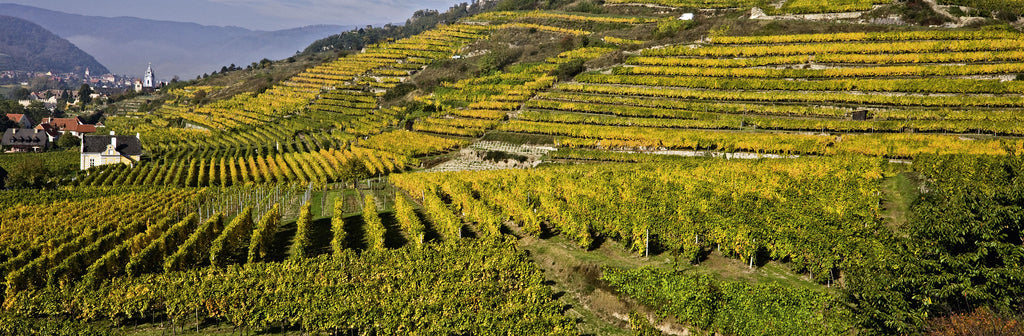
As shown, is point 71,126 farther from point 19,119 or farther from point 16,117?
point 16,117

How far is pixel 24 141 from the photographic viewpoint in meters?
111

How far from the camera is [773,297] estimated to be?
17438 mm

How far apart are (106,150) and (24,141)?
153 ft

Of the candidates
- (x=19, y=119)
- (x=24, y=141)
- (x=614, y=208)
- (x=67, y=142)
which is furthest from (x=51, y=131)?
(x=614, y=208)

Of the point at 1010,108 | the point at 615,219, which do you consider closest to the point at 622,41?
the point at 1010,108

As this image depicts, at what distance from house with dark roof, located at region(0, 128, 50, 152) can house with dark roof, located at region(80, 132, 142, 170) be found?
132 ft

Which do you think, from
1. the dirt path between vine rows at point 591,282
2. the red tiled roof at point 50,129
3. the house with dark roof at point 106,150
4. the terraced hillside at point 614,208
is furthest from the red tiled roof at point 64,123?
the dirt path between vine rows at point 591,282

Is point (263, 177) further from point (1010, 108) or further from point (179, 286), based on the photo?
point (1010, 108)

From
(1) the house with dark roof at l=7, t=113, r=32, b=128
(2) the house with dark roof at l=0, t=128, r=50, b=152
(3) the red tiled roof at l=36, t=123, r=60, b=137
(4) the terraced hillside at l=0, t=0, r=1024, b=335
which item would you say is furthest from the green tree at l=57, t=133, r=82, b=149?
(1) the house with dark roof at l=7, t=113, r=32, b=128

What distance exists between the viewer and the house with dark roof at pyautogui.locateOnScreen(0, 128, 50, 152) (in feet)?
358

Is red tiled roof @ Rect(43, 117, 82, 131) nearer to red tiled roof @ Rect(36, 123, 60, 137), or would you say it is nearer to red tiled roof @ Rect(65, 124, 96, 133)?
red tiled roof @ Rect(65, 124, 96, 133)

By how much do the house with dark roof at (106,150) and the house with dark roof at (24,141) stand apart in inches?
1579

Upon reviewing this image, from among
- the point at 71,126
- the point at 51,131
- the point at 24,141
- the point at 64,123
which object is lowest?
the point at 24,141

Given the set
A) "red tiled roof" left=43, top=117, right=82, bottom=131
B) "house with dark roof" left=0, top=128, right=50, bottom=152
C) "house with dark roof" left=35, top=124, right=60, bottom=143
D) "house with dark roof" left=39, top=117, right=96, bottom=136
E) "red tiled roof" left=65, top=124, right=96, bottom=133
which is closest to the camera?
"house with dark roof" left=0, top=128, right=50, bottom=152
